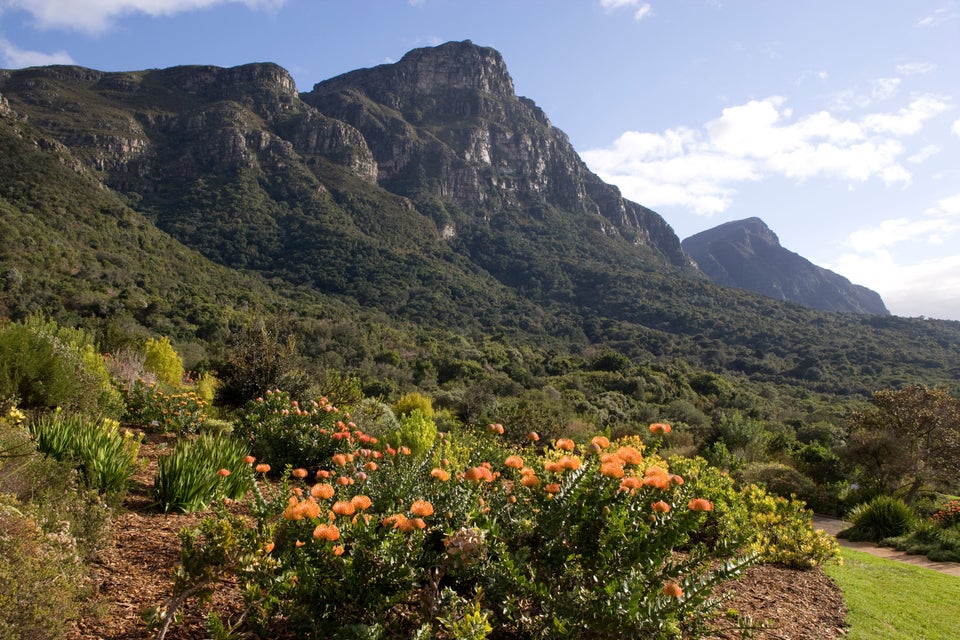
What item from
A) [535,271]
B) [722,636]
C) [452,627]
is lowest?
[722,636]

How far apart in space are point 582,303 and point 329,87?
3764 inches

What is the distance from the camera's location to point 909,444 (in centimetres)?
1287

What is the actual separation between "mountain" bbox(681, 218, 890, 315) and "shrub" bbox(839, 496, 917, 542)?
138573 millimetres

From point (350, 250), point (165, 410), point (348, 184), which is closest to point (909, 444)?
point (165, 410)

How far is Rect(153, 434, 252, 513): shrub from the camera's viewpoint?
4.30 metres

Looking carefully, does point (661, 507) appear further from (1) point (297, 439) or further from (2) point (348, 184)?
(2) point (348, 184)

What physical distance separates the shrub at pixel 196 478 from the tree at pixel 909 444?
48.1ft

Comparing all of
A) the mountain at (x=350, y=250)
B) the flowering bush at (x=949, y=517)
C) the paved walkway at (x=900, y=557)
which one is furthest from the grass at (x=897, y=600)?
the mountain at (x=350, y=250)

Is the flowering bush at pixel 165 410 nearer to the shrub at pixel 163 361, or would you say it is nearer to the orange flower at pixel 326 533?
the shrub at pixel 163 361

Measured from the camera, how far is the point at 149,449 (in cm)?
639

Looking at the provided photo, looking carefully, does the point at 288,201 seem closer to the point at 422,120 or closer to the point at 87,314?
the point at 87,314

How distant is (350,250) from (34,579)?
65.9 metres

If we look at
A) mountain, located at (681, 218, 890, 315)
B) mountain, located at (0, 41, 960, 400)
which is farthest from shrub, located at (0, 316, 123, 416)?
mountain, located at (681, 218, 890, 315)

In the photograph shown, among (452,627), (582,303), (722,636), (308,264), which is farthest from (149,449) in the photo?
(582,303)
